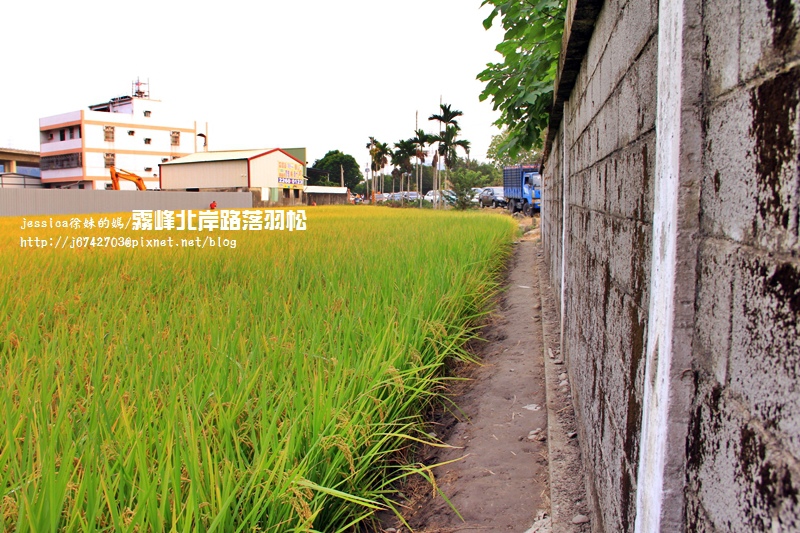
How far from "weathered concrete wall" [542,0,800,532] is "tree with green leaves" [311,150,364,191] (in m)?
69.2

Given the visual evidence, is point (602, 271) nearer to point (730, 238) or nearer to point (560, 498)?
point (560, 498)

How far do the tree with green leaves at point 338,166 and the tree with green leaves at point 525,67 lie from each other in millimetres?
64898

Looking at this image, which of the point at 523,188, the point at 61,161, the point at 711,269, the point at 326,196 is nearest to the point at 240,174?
the point at 326,196

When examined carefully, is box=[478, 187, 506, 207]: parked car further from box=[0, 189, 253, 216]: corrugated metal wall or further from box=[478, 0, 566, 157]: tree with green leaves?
box=[478, 0, 566, 157]: tree with green leaves

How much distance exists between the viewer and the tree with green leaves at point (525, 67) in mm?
3490

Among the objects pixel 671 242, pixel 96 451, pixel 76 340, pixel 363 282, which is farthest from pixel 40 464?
pixel 363 282

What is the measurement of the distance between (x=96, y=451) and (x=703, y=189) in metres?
1.79

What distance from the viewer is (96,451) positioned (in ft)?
5.77

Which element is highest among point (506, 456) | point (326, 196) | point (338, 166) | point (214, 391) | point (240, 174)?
point (338, 166)

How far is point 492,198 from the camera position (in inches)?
1330

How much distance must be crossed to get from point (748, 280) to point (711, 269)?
0.12 m

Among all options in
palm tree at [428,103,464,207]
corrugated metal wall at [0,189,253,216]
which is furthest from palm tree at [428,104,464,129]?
corrugated metal wall at [0,189,253,216]

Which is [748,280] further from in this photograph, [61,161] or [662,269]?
[61,161]

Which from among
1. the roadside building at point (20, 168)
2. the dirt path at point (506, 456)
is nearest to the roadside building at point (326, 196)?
the roadside building at point (20, 168)
